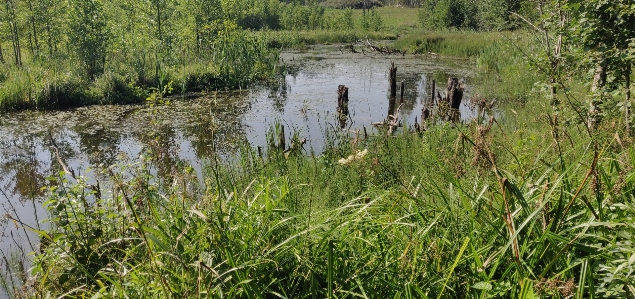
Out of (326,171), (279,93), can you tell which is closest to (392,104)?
(279,93)

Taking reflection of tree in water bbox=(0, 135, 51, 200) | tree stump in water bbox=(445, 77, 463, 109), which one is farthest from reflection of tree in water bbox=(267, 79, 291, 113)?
Answer: reflection of tree in water bbox=(0, 135, 51, 200)

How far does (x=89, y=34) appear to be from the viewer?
13.2 metres

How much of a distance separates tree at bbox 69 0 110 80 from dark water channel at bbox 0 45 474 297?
104 inches

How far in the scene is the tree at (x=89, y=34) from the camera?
13.0 meters

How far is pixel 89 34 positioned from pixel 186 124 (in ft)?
18.4

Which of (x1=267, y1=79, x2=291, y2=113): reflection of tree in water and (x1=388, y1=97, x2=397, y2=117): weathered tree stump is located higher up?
(x1=267, y1=79, x2=291, y2=113): reflection of tree in water

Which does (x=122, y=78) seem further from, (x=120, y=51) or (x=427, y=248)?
(x=427, y=248)

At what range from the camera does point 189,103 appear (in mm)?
12188

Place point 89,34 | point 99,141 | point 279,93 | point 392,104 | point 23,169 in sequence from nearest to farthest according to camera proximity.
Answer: point 23,169 < point 99,141 < point 392,104 < point 89,34 < point 279,93

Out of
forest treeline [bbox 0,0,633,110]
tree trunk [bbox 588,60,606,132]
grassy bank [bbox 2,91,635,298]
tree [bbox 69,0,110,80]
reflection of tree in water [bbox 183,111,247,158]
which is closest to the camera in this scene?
grassy bank [bbox 2,91,635,298]

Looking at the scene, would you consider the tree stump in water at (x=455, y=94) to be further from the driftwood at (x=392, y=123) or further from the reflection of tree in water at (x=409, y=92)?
the driftwood at (x=392, y=123)

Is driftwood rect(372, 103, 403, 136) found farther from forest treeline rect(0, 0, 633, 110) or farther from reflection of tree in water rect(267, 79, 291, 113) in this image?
forest treeline rect(0, 0, 633, 110)

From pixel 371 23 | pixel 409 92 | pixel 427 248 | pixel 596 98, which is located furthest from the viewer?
pixel 371 23

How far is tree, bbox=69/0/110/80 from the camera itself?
42.8ft
